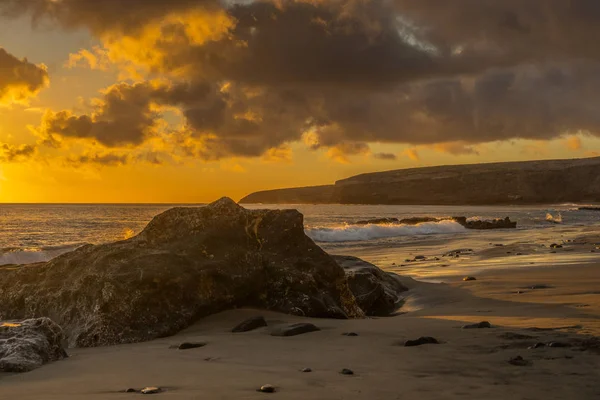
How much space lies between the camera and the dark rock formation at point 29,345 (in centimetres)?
520

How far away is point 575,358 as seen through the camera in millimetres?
4691

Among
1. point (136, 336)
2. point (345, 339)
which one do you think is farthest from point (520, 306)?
point (136, 336)

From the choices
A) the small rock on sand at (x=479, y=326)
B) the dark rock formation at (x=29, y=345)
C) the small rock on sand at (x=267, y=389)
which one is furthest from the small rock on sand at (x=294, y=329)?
the small rock on sand at (x=267, y=389)

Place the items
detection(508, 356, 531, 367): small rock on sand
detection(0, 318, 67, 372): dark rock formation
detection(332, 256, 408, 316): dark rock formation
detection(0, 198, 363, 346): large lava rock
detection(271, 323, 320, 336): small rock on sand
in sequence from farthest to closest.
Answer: detection(332, 256, 408, 316): dark rock formation → detection(0, 198, 363, 346): large lava rock → detection(271, 323, 320, 336): small rock on sand → detection(0, 318, 67, 372): dark rock formation → detection(508, 356, 531, 367): small rock on sand

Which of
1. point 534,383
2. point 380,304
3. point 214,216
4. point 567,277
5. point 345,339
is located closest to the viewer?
point 534,383

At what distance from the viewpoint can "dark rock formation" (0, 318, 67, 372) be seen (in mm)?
5203

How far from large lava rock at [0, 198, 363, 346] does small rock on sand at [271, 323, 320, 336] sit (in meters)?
1.34

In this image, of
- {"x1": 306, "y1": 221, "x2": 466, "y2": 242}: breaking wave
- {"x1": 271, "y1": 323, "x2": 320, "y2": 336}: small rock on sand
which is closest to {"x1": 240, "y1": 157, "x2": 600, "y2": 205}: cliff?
{"x1": 306, "y1": 221, "x2": 466, "y2": 242}: breaking wave

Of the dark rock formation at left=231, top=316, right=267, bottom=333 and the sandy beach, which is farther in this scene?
the dark rock formation at left=231, top=316, right=267, bottom=333

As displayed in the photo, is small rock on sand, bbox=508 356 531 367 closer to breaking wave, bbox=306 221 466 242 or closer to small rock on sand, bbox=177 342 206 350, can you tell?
small rock on sand, bbox=177 342 206 350

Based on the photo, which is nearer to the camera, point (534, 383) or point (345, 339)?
point (534, 383)

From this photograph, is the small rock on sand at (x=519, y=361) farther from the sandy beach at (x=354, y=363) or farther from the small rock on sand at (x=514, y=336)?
the small rock on sand at (x=514, y=336)

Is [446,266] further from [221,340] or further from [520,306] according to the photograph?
[221,340]

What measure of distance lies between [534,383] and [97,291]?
5203 mm
